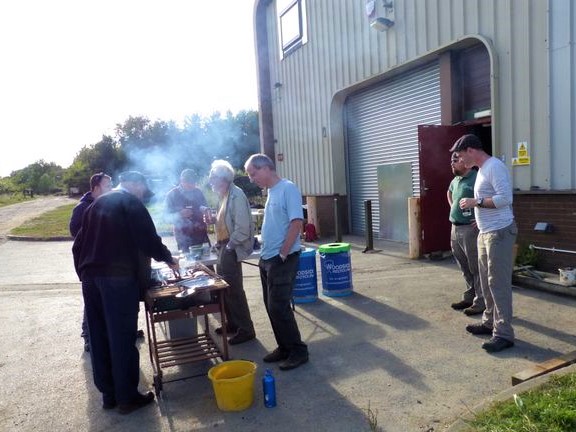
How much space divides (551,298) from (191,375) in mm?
4136

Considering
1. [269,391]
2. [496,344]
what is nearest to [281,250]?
[269,391]

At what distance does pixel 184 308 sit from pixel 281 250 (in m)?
0.92

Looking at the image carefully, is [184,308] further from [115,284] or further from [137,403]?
[137,403]

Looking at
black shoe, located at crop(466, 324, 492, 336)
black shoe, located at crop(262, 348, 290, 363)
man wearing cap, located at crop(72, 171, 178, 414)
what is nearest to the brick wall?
black shoe, located at crop(466, 324, 492, 336)

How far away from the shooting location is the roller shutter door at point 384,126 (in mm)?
8695

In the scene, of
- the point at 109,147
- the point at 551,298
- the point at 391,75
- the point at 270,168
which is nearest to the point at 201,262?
the point at 270,168

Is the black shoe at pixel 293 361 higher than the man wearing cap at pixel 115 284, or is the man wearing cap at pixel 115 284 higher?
the man wearing cap at pixel 115 284

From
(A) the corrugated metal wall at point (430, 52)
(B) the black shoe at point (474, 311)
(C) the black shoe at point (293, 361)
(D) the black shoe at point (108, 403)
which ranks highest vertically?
(A) the corrugated metal wall at point (430, 52)

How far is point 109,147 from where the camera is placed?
26.1 metres

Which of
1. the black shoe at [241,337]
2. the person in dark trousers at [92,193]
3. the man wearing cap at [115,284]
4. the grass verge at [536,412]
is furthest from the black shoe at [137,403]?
the grass verge at [536,412]

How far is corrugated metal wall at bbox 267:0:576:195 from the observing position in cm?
590

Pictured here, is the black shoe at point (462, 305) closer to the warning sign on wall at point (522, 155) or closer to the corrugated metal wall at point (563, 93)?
the corrugated metal wall at point (563, 93)

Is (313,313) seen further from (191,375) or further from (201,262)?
(191,375)

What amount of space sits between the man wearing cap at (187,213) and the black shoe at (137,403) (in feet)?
9.05
